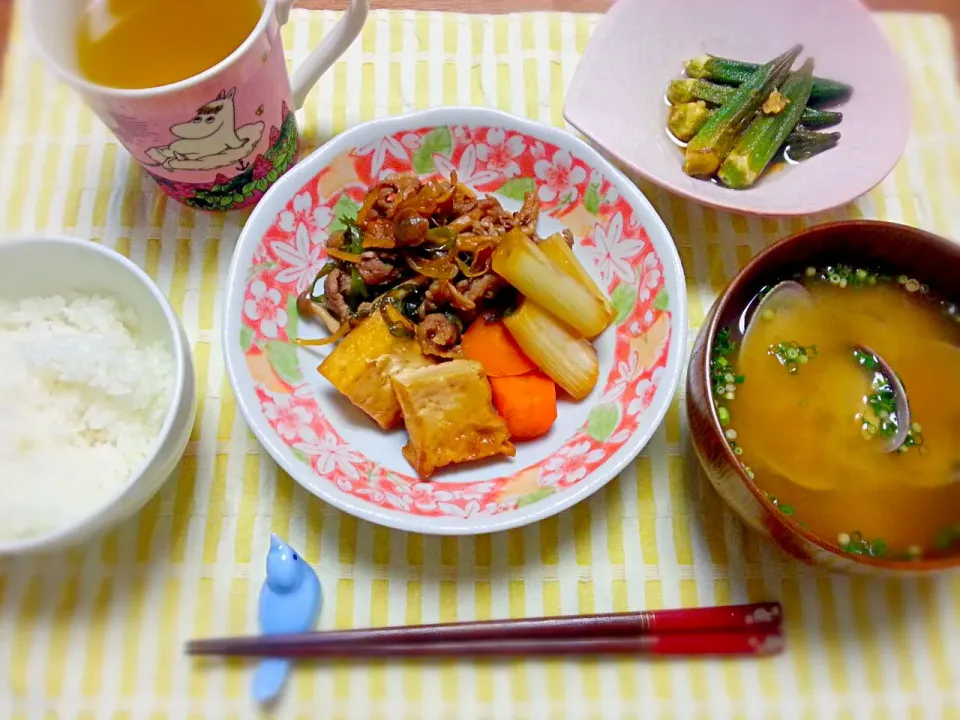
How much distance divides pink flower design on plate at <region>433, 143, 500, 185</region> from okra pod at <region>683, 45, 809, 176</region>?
437 millimetres

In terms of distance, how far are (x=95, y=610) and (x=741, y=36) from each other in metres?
1.86

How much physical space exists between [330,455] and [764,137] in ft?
3.83

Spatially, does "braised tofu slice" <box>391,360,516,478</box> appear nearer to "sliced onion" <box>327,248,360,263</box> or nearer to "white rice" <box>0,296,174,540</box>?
"sliced onion" <box>327,248,360,263</box>

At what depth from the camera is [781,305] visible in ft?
4.48

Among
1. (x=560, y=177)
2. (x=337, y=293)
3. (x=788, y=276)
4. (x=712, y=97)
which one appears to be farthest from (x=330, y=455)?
(x=712, y=97)

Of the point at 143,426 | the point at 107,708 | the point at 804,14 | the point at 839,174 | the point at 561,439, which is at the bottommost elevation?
the point at 107,708

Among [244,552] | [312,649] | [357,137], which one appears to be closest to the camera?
[312,649]

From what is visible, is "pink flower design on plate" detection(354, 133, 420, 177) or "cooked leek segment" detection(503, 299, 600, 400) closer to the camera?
"cooked leek segment" detection(503, 299, 600, 400)

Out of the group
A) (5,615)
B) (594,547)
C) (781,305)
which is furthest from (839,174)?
(5,615)

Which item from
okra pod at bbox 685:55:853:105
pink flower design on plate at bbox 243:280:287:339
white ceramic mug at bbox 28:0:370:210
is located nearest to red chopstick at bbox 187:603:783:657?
pink flower design on plate at bbox 243:280:287:339

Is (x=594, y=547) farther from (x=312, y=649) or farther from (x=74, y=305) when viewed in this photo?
(x=74, y=305)

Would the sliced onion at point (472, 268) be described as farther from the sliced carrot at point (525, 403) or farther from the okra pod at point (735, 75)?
the okra pod at point (735, 75)

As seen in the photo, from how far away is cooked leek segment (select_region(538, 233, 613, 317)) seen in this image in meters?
1.39

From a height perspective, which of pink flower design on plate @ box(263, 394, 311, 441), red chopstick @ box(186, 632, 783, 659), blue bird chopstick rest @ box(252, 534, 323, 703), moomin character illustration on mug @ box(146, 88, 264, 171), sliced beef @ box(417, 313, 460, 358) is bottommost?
red chopstick @ box(186, 632, 783, 659)
